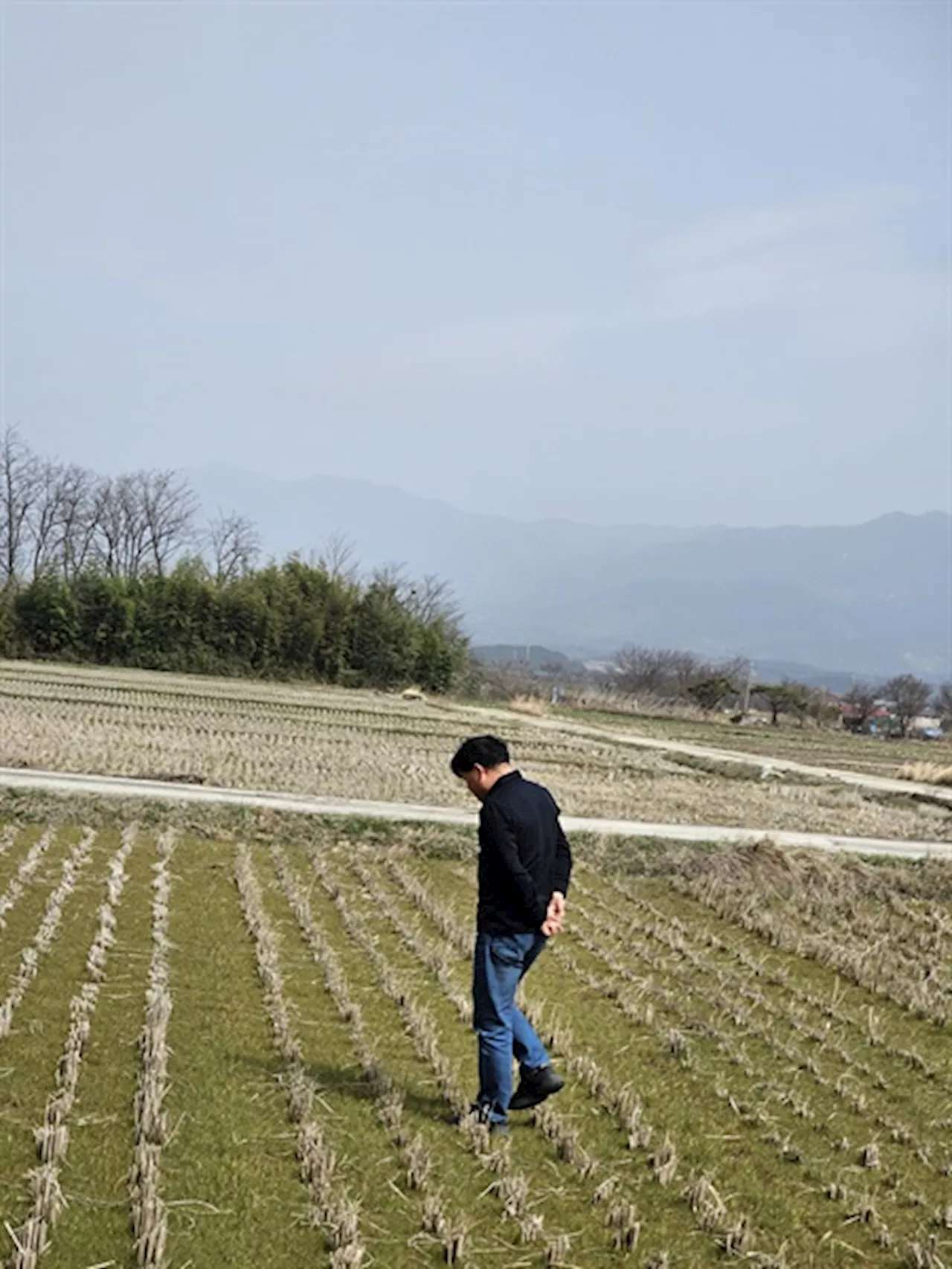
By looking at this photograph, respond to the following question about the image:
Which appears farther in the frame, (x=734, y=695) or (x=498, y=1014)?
(x=734, y=695)

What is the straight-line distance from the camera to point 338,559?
53.6 metres

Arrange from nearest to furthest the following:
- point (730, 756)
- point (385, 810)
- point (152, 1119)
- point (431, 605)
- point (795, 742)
Answer: point (152, 1119)
point (385, 810)
point (730, 756)
point (795, 742)
point (431, 605)

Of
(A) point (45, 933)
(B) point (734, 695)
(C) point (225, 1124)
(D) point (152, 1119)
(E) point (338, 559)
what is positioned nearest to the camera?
(D) point (152, 1119)

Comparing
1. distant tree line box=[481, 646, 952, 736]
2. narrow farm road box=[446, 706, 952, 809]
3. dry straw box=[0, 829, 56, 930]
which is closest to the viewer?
dry straw box=[0, 829, 56, 930]

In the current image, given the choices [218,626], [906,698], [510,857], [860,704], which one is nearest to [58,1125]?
[510,857]

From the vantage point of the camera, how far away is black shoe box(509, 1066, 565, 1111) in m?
5.76

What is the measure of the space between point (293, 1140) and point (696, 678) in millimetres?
63545

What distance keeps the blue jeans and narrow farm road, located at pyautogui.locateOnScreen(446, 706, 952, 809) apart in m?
18.8

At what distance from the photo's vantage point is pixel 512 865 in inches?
217

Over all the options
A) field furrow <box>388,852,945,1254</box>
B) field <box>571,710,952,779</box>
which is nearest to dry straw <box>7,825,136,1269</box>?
field furrow <box>388,852,945,1254</box>

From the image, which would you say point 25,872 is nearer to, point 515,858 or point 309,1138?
point 309,1138

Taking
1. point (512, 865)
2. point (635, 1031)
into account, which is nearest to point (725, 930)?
point (635, 1031)

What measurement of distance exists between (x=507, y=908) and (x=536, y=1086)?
0.90m

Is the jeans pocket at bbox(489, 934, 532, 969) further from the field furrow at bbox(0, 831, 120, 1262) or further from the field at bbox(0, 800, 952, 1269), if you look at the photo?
the field furrow at bbox(0, 831, 120, 1262)
